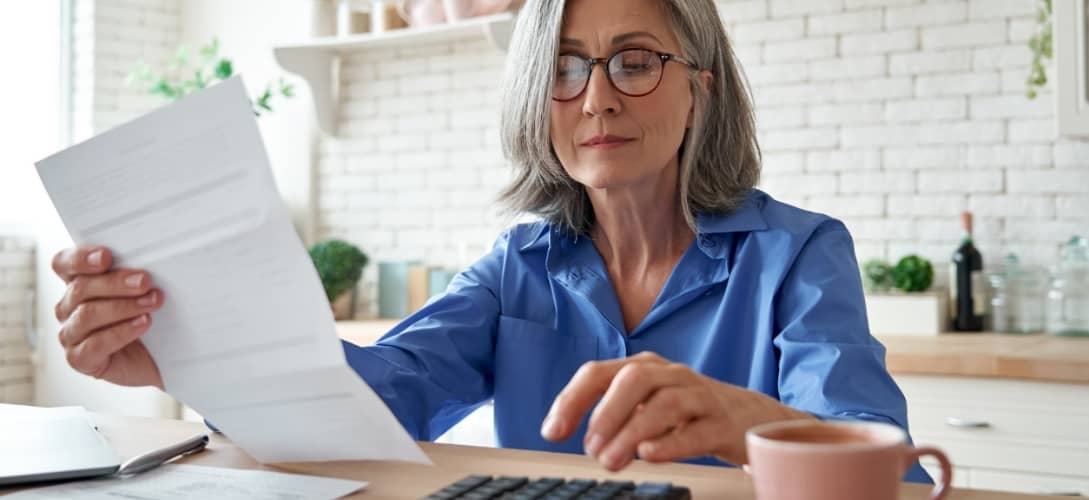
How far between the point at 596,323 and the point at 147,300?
2.50 ft

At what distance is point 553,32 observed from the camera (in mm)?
1698

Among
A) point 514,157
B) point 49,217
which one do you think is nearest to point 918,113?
point 514,157

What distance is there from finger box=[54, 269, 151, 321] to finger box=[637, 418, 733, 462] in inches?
21.8

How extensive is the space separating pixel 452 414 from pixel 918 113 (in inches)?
84.7

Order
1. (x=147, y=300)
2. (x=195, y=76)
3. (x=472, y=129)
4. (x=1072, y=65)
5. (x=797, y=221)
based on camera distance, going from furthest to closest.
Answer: (x=195, y=76) < (x=472, y=129) < (x=1072, y=65) < (x=797, y=221) < (x=147, y=300)

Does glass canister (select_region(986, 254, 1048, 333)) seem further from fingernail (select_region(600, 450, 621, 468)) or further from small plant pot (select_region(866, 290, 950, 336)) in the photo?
fingernail (select_region(600, 450, 621, 468))

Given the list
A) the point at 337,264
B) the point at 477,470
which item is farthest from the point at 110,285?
the point at 337,264

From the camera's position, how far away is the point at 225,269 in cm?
104

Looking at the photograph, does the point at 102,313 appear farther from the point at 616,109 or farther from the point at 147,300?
the point at 616,109

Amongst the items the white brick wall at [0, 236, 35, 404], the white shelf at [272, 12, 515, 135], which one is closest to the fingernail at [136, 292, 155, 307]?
the white shelf at [272, 12, 515, 135]

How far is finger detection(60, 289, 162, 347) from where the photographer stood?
3.75 feet

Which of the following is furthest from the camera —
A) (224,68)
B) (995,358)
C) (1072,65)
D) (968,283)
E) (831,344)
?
(224,68)

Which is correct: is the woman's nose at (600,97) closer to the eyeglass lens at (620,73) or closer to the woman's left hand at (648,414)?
the eyeglass lens at (620,73)

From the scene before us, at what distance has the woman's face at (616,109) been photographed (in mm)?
1668
